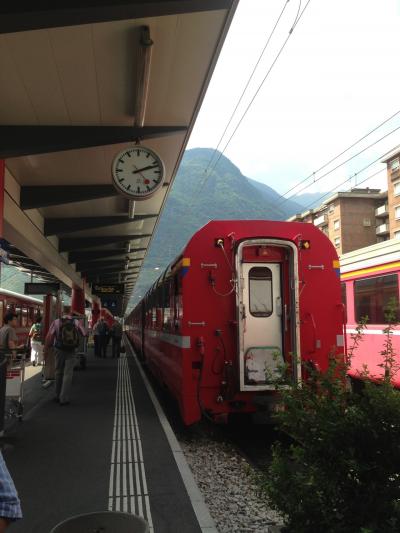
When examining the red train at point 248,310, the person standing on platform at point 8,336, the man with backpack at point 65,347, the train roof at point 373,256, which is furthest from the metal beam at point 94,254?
the red train at point 248,310

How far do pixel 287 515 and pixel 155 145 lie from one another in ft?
28.4

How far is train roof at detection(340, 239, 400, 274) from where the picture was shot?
10.1 m

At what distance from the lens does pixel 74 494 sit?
4746mm

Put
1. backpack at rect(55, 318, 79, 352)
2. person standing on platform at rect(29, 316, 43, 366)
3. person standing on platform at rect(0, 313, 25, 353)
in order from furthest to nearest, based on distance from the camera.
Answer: person standing on platform at rect(29, 316, 43, 366) → backpack at rect(55, 318, 79, 352) → person standing on platform at rect(0, 313, 25, 353)

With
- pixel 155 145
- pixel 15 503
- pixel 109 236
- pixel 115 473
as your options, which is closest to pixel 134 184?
pixel 155 145

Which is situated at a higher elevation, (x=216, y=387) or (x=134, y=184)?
(x=134, y=184)

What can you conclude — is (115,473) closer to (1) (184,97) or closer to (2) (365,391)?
(2) (365,391)

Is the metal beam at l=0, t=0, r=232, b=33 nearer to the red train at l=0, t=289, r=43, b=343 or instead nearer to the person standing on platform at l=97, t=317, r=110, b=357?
the red train at l=0, t=289, r=43, b=343

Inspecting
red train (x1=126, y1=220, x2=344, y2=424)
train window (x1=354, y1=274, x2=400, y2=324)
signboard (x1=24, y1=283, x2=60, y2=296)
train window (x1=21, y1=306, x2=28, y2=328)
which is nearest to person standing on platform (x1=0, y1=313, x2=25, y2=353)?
red train (x1=126, y1=220, x2=344, y2=424)

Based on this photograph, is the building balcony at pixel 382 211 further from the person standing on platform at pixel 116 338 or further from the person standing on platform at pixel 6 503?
the person standing on platform at pixel 6 503

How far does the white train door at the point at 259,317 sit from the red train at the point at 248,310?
0.05 feet

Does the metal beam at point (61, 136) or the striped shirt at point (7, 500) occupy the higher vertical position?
the metal beam at point (61, 136)

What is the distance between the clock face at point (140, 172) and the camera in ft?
30.1

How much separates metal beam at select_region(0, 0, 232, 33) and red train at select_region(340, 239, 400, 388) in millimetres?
6564
